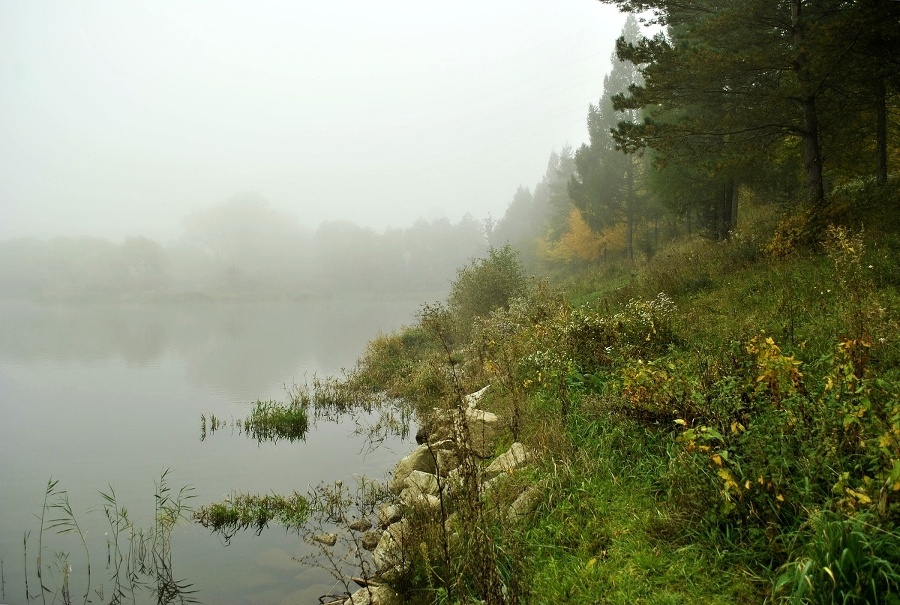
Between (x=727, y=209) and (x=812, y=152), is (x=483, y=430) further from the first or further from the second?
(x=727, y=209)

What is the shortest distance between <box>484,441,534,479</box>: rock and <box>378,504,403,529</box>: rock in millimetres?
1385

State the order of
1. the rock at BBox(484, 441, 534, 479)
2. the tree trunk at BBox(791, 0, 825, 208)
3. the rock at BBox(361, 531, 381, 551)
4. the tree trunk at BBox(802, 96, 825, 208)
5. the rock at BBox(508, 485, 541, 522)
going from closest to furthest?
the rock at BBox(508, 485, 541, 522)
the rock at BBox(484, 441, 534, 479)
the rock at BBox(361, 531, 381, 551)
the tree trunk at BBox(791, 0, 825, 208)
the tree trunk at BBox(802, 96, 825, 208)

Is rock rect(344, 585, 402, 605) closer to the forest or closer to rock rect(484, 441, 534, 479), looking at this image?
the forest

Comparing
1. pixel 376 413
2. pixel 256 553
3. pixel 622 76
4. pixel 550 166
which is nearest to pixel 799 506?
pixel 256 553

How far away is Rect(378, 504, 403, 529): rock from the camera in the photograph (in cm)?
641

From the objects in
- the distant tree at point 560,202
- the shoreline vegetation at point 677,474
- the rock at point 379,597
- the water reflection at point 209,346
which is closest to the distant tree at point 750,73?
the shoreline vegetation at point 677,474

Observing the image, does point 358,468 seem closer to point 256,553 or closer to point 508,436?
point 256,553

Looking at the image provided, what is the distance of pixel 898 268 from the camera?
7633 millimetres

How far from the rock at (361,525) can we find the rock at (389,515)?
0.21 m

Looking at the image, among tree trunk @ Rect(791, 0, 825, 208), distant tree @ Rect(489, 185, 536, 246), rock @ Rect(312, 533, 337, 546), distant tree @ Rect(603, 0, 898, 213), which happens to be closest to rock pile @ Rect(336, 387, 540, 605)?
rock @ Rect(312, 533, 337, 546)

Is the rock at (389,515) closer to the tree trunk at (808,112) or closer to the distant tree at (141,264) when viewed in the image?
the tree trunk at (808,112)

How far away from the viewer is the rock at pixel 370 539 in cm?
616

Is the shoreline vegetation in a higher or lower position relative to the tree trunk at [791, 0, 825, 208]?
lower

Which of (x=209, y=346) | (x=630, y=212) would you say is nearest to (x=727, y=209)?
(x=630, y=212)
